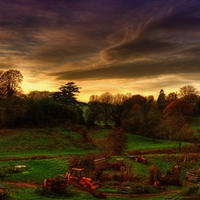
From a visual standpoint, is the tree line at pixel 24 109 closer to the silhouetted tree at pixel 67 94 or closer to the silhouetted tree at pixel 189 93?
the silhouetted tree at pixel 67 94

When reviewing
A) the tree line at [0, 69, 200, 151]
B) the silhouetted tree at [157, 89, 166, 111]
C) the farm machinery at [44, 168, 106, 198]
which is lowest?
the farm machinery at [44, 168, 106, 198]

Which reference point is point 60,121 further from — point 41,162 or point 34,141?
point 41,162

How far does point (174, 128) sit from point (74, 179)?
106 feet

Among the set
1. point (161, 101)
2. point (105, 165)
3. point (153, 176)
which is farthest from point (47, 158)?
point (161, 101)

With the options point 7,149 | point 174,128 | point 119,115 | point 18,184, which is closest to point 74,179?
point 18,184

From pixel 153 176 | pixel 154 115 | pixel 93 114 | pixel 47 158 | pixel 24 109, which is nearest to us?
pixel 153 176

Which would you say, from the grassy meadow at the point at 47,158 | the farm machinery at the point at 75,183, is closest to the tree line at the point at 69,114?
the grassy meadow at the point at 47,158

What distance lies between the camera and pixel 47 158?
38.3 meters

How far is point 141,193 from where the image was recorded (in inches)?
921

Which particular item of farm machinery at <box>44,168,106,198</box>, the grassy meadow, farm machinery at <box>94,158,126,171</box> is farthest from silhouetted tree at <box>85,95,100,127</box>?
farm machinery at <box>44,168,106,198</box>

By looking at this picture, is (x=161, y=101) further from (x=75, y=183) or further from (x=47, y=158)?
(x=75, y=183)

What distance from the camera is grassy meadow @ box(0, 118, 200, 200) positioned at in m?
23.3

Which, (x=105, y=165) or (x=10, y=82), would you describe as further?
(x=10, y=82)

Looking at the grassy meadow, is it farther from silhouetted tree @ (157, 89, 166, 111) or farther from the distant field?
silhouetted tree @ (157, 89, 166, 111)
